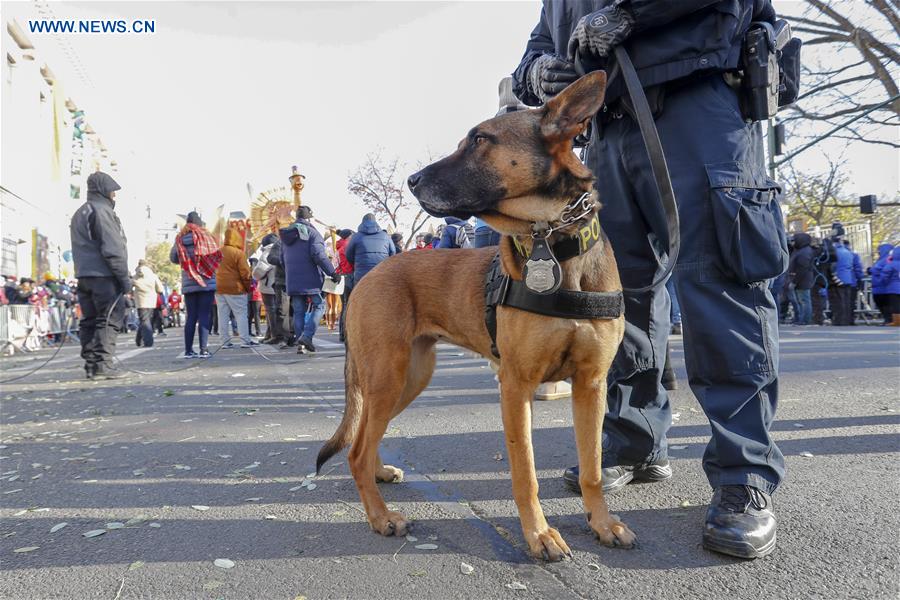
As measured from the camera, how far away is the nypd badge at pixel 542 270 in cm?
210

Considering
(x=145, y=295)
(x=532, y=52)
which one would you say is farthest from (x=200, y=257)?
(x=532, y=52)

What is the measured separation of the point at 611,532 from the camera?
217 cm

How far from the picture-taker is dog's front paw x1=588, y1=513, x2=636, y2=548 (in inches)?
84.2

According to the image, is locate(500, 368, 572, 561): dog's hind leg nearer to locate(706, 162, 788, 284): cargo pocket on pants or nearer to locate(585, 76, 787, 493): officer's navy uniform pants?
locate(585, 76, 787, 493): officer's navy uniform pants

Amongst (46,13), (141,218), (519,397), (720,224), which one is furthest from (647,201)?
(141,218)

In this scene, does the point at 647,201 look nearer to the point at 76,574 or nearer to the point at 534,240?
the point at 534,240

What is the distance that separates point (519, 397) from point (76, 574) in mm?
1791

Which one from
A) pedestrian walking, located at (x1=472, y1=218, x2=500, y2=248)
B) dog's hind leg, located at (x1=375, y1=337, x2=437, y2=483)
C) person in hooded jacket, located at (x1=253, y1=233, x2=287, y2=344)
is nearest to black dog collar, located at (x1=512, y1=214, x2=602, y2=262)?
dog's hind leg, located at (x1=375, y1=337, x2=437, y2=483)

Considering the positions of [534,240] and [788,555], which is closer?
[788,555]

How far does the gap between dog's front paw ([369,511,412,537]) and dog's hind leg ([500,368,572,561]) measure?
51 centimetres

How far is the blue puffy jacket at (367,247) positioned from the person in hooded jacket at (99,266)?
325 centimetres

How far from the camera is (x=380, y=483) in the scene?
3.01m

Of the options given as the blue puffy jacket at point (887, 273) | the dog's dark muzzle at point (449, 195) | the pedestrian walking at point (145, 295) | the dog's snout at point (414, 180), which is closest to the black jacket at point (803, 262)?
the blue puffy jacket at point (887, 273)

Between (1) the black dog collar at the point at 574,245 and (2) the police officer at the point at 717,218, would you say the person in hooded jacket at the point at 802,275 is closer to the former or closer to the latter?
(2) the police officer at the point at 717,218
